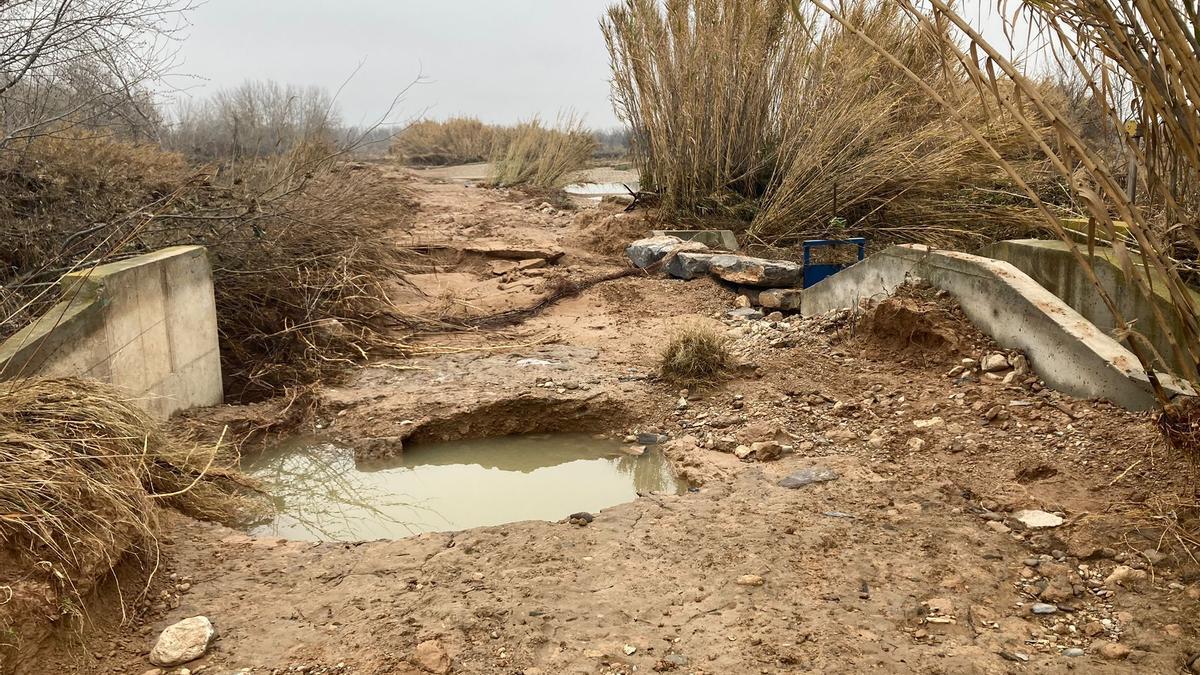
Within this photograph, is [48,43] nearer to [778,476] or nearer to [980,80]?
[778,476]

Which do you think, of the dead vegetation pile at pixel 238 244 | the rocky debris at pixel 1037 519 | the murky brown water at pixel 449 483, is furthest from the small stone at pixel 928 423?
the dead vegetation pile at pixel 238 244

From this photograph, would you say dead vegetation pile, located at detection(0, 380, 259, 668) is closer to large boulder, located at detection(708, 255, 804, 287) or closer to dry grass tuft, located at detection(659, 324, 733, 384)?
dry grass tuft, located at detection(659, 324, 733, 384)

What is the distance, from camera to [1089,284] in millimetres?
5348

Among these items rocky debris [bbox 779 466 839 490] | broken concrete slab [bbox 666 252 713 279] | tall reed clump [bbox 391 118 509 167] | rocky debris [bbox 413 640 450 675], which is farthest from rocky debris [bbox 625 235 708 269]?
tall reed clump [bbox 391 118 509 167]

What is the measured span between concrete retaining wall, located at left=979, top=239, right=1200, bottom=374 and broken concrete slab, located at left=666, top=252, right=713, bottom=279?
2.71 meters

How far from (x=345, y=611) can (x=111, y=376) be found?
236cm

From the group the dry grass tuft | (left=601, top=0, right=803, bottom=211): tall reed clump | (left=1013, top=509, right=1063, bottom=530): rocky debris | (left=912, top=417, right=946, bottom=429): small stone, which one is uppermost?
(left=601, top=0, right=803, bottom=211): tall reed clump

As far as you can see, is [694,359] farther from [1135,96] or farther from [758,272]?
[1135,96]

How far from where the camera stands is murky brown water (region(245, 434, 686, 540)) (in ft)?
14.1

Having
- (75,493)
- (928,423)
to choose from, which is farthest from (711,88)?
(75,493)

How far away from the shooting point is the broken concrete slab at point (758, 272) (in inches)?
305

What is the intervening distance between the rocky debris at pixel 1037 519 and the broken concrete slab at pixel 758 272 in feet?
14.2

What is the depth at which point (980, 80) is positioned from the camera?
8.02ft

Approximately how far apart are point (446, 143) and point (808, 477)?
2565 centimetres
